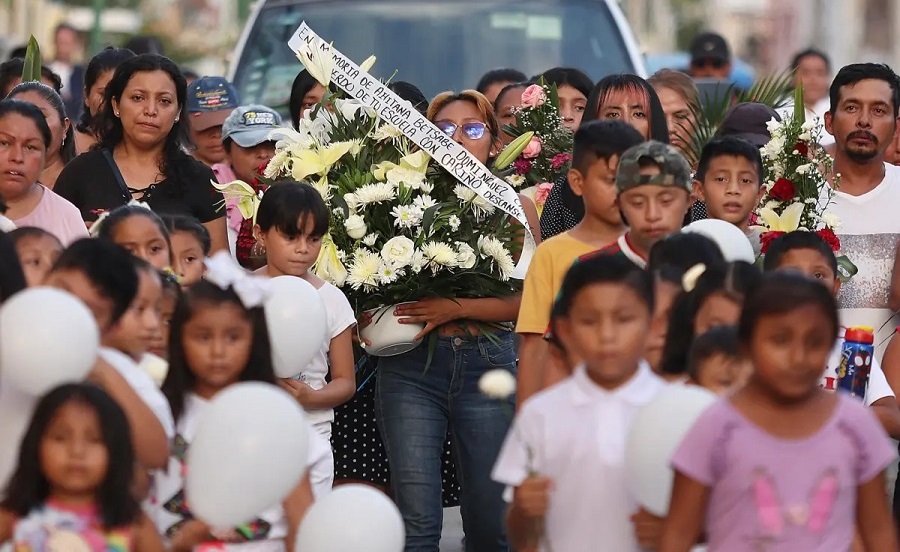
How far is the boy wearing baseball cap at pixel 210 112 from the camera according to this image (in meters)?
9.52

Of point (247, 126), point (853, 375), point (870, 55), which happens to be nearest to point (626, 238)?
point (853, 375)

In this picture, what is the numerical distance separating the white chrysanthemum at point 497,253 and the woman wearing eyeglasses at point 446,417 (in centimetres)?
13

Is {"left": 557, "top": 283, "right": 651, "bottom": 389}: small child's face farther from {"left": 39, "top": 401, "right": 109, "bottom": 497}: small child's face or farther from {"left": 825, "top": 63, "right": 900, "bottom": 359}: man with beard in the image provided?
{"left": 825, "top": 63, "right": 900, "bottom": 359}: man with beard

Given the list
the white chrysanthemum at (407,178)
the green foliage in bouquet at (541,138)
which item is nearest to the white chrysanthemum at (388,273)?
the white chrysanthemum at (407,178)

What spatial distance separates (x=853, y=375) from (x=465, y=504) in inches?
66.0

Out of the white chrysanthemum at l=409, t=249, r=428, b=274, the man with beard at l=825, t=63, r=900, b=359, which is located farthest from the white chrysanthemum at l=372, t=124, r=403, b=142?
the man with beard at l=825, t=63, r=900, b=359

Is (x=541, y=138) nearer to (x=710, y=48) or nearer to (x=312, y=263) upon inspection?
(x=312, y=263)

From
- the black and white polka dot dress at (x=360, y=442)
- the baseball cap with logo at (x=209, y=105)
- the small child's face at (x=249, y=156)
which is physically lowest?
the black and white polka dot dress at (x=360, y=442)

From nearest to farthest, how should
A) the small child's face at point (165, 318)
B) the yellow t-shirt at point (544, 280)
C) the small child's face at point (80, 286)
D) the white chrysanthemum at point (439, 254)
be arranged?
the small child's face at point (80, 286)
the small child's face at point (165, 318)
the yellow t-shirt at point (544, 280)
the white chrysanthemum at point (439, 254)

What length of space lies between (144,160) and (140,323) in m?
2.56

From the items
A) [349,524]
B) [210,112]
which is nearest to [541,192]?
A: [210,112]

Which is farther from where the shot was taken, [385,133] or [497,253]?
[385,133]

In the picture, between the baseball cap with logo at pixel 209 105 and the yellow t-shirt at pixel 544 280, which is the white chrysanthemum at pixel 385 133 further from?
the baseball cap with logo at pixel 209 105

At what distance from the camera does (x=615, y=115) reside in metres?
7.30
